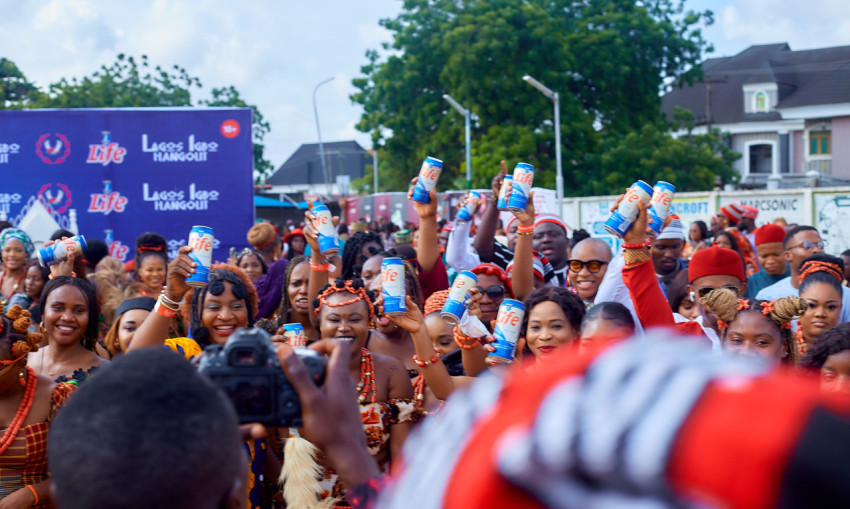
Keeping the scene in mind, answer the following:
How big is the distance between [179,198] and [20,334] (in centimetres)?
699

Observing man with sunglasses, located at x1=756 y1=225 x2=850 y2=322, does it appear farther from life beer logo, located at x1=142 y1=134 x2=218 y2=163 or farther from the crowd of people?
life beer logo, located at x1=142 y1=134 x2=218 y2=163

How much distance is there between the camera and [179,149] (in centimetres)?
1060

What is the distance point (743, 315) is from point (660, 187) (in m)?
0.83

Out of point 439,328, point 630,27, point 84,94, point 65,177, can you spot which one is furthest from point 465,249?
point 84,94

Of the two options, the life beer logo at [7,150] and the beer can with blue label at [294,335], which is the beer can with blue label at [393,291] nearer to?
the beer can with blue label at [294,335]

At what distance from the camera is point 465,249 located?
6965 mm

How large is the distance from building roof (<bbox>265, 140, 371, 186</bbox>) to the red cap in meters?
82.0

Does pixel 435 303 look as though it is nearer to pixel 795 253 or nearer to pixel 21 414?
pixel 21 414

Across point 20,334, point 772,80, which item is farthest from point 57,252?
point 772,80

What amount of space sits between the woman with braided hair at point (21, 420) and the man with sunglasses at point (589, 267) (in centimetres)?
334

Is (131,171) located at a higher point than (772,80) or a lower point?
lower

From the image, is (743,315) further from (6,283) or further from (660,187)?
(6,283)

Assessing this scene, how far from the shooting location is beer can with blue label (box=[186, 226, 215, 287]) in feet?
15.9

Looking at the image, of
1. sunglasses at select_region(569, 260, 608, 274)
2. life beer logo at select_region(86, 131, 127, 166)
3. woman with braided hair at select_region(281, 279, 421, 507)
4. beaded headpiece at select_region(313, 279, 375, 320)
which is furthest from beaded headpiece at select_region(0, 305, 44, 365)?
life beer logo at select_region(86, 131, 127, 166)
